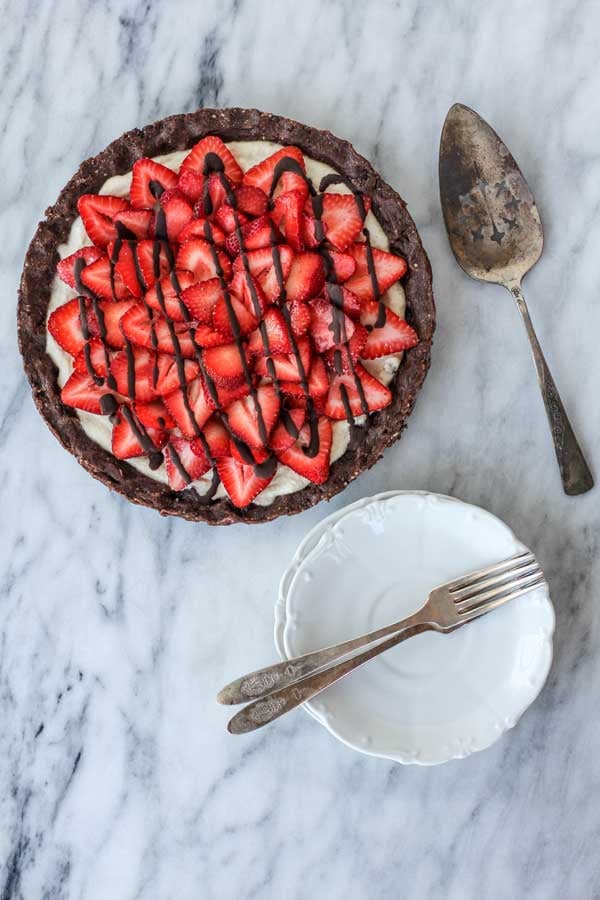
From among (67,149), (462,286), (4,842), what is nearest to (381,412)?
(462,286)

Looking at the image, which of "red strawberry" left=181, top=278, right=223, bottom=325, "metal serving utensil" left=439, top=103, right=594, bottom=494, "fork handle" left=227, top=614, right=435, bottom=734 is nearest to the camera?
"red strawberry" left=181, top=278, right=223, bottom=325

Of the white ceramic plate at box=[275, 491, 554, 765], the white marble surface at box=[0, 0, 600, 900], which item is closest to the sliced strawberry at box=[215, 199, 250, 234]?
the white marble surface at box=[0, 0, 600, 900]

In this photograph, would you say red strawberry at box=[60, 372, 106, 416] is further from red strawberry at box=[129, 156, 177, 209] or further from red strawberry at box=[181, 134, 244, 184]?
red strawberry at box=[181, 134, 244, 184]

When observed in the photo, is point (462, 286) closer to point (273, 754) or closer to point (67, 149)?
point (67, 149)

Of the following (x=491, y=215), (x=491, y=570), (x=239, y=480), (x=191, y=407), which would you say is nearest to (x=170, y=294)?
(x=191, y=407)

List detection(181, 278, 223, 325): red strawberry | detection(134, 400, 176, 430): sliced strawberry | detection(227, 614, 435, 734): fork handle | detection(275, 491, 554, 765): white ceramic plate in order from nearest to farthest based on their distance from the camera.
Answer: detection(181, 278, 223, 325): red strawberry
detection(134, 400, 176, 430): sliced strawberry
detection(227, 614, 435, 734): fork handle
detection(275, 491, 554, 765): white ceramic plate

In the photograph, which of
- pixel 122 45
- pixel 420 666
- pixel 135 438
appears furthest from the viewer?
pixel 122 45
